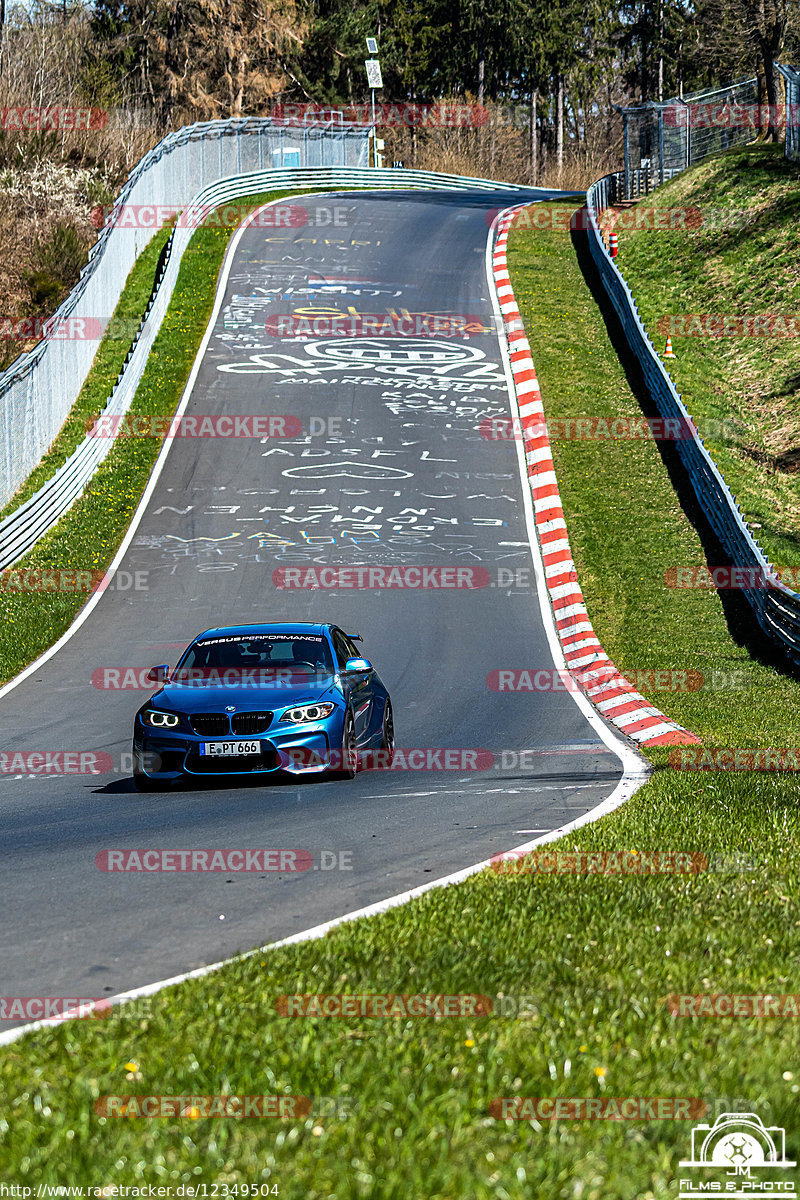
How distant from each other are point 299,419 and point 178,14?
5172 cm

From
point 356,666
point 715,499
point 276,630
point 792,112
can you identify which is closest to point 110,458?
point 715,499

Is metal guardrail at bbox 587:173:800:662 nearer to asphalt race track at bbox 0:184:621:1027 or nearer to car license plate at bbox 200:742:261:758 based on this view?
asphalt race track at bbox 0:184:621:1027

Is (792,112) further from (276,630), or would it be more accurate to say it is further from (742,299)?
(276,630)

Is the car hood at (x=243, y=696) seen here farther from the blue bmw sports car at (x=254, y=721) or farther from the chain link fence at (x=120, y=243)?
the chain link fence at (x=120, y=243)

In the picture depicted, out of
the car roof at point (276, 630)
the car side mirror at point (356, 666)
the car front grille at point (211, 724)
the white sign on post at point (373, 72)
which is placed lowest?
the car front grille at point (211, 724)

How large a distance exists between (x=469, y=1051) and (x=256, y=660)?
8792 millimetres

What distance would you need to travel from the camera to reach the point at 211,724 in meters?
11.8

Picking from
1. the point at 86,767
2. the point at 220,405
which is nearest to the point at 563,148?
the point at 220,405

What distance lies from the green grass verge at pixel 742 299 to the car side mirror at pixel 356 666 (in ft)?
46.5

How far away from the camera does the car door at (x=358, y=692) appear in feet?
41.2

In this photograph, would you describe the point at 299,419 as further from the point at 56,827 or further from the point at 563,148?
the point at 563,148

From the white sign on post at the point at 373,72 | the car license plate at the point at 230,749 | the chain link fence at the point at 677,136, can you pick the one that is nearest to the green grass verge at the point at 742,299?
the chain link fence at the point at 677,136

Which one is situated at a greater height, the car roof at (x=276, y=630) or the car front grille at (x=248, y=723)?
the car roof at (x=276, y=630)

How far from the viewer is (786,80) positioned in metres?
44.7
